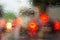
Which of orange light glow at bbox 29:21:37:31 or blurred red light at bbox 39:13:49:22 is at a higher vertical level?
blurred red light at bbox 39:13:49:22

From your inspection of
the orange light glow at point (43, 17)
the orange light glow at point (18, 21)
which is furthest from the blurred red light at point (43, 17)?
the orange light glow at point (18, 21)

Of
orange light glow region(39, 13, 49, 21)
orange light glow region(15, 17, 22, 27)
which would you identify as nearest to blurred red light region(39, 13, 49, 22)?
orange light glow region(39, 13, 49, 21)

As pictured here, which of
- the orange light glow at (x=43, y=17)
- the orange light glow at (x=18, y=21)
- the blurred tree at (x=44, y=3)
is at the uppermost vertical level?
the blurred tree at (x=44, y=3)

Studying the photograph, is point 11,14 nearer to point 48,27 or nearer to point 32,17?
point 32,17

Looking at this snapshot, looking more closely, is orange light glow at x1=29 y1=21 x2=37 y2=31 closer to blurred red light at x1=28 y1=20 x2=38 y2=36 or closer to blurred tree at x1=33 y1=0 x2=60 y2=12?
blurred red light at x1=28 y1=20 x2=38 y2=36

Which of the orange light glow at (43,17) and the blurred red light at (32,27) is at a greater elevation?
the orange light glow at (43,17)

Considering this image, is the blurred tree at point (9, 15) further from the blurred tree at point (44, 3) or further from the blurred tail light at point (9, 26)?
the blurred tree at point (44, 3)

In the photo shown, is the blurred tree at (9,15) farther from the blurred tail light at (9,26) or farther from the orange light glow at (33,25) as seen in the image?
the orange light glow at (33,25)

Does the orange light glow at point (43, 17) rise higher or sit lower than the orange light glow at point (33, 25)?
higher

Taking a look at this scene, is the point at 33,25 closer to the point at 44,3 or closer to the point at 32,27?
the point at 32,27

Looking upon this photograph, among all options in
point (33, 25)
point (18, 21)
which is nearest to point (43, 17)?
point (33, 25)

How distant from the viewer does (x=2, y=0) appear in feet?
6.64

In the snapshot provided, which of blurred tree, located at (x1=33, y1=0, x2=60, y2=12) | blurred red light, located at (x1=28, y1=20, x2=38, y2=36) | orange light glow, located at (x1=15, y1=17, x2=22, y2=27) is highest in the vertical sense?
blurred tree, located at (x1=33, y1=0, x2=60, y2=12)

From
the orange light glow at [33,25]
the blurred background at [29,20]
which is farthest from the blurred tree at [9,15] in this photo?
the orange light glow at [33,25]
